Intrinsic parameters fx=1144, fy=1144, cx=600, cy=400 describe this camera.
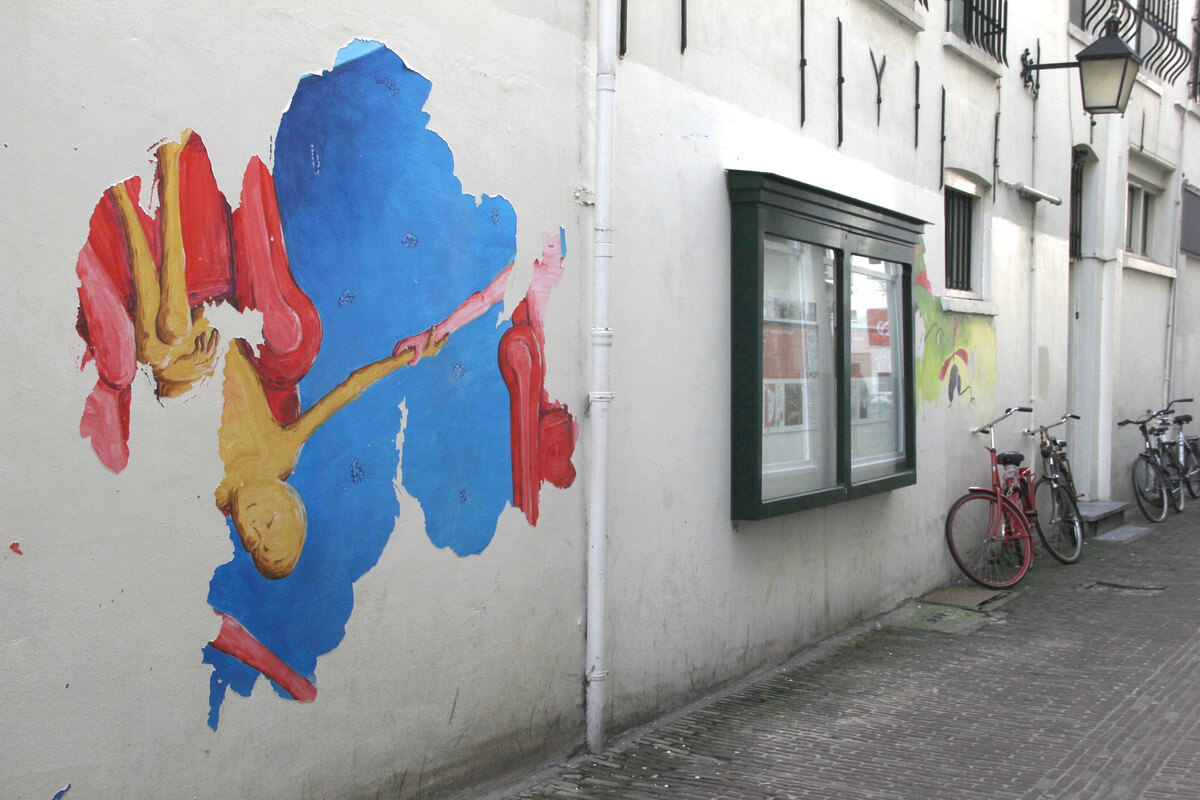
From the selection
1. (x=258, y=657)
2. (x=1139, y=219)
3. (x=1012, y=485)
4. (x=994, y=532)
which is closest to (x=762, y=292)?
(x=258, y=657)

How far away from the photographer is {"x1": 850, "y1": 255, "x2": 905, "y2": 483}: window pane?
289 inches

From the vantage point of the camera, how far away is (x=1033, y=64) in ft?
34.5

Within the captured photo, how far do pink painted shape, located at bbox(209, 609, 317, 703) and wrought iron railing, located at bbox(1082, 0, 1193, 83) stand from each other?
11.5m

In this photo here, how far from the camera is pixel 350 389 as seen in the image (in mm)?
3885

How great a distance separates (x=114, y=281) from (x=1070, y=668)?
5693 millimetres

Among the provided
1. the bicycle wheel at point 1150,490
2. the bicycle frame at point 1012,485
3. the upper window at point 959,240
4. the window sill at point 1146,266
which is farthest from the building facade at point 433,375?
the window sill at point 1146,266

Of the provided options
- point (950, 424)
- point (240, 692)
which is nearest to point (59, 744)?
point (240, 692)

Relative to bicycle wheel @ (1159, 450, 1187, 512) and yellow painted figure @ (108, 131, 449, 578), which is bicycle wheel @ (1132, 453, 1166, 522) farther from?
yellow painted figure @ (108, 131, 449, 578)

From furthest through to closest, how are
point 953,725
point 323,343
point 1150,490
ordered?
point 1150,490 < point 953,725 < point 323,343

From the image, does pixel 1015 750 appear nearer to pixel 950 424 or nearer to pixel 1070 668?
pixel 1070 668

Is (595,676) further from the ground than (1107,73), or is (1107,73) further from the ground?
(1107,73)

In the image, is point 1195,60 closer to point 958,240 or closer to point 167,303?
point 958,240

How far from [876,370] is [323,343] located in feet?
15.8

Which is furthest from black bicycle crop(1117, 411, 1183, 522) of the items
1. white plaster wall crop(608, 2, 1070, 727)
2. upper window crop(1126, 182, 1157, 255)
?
white plaster wall crop(608, 2, 1070, 727)
